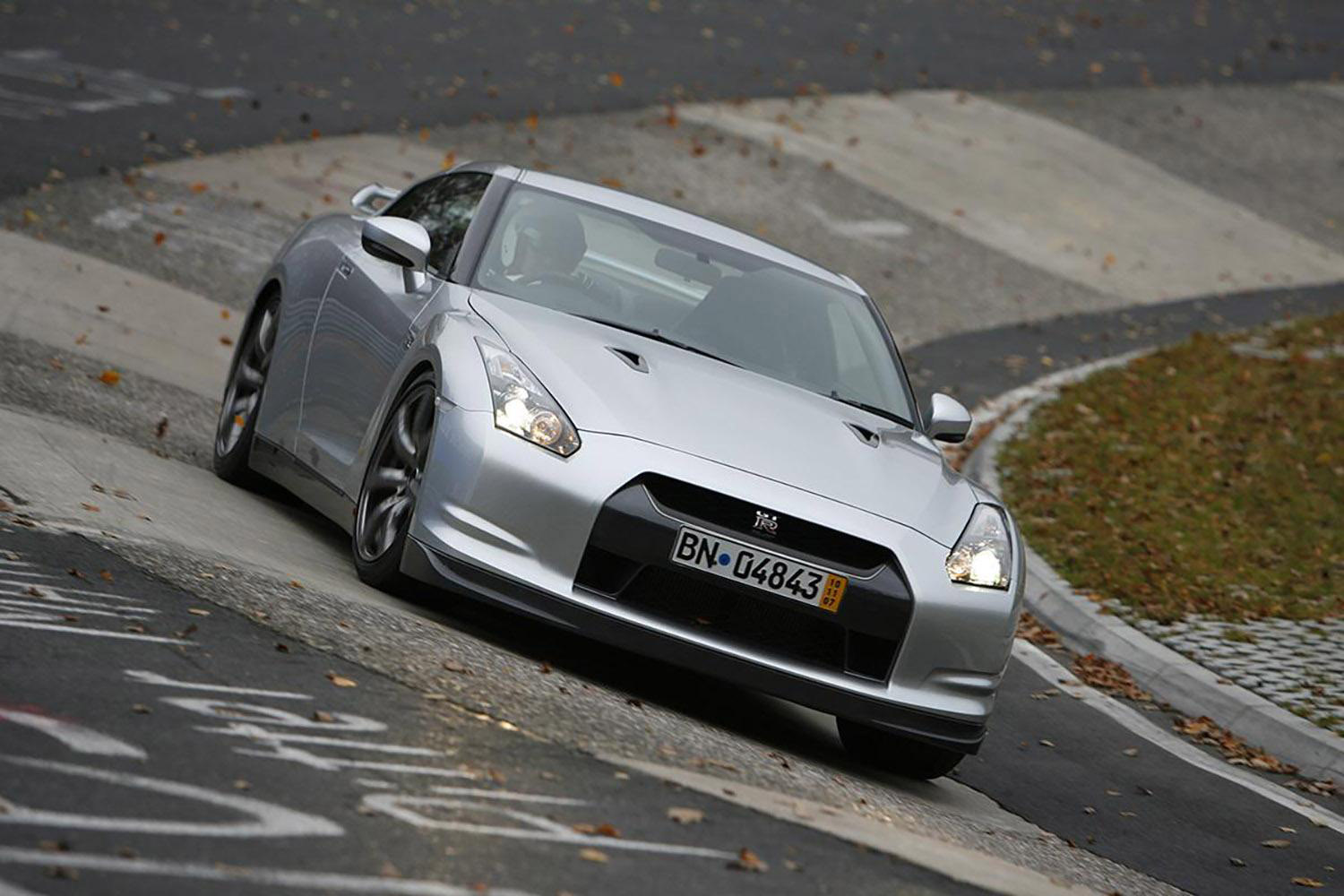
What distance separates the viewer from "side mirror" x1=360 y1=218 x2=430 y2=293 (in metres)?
7.66

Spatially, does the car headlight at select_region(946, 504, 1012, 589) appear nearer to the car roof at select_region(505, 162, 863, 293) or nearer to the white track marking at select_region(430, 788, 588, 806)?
the car roof at select_region(505, 162, 863, 293)

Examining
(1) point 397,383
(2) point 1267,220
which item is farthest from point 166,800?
(2) point 1267,220

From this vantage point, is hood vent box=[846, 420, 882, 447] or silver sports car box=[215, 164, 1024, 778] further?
hood vent box=[846, 420, 882, 447]

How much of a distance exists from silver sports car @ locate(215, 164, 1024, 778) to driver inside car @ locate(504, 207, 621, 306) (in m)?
0.01

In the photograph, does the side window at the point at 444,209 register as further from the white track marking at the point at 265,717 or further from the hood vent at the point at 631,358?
the white track marking at the point at 265,717

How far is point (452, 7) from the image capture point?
24.7 metres

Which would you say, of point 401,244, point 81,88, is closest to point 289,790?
point 401,244

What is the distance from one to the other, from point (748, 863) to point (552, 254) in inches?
137

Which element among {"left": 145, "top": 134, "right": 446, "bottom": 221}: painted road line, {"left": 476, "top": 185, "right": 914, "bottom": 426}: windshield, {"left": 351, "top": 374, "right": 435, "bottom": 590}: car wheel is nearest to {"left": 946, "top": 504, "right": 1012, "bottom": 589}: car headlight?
{"left": 476, "top": 185, "right": 914, "bottom": 426}: windshield

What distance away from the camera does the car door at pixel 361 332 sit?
7.55m

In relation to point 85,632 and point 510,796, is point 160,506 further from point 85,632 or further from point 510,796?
point 510,796

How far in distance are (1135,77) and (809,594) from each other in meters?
→ 23.2

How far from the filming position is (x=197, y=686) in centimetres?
532

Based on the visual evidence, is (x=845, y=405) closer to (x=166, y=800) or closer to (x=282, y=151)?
(x=166, y=800)
